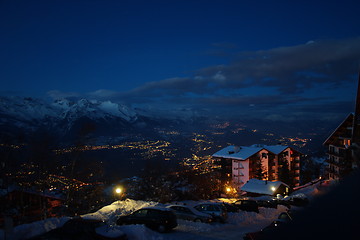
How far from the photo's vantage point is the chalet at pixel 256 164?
56.9 meters

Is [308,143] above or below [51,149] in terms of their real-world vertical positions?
below

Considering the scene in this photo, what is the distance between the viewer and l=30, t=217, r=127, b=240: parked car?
10307 millimetres

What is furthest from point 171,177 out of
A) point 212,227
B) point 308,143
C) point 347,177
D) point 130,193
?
point 308,143

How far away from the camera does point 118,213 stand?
1870 centimetres

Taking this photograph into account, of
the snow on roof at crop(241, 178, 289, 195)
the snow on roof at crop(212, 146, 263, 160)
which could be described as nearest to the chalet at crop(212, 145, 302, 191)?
the snow on roof at crop(212, 146, 263, 160)

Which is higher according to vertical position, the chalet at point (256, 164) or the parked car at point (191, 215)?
the parked car at point (191, 215)

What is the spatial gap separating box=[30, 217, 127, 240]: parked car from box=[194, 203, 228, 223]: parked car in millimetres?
8043

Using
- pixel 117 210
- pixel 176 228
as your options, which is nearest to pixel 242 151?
pixel 117 210

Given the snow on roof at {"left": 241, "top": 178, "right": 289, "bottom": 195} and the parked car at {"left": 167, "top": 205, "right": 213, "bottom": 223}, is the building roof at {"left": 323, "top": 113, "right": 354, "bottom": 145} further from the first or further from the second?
the parked car at {"left": 167, "top": 205, "right": 213, "bottom": 223}

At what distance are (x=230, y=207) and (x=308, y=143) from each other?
94.4 metres

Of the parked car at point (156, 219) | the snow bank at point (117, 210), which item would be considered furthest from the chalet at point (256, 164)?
the parked car at point (156, 219)

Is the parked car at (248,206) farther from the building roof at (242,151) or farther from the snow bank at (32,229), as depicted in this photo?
the building roof at (242,151)

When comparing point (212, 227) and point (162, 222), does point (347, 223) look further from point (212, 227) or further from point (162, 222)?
point (212, 227)

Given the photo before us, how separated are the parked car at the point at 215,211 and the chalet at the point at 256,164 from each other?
123ft
